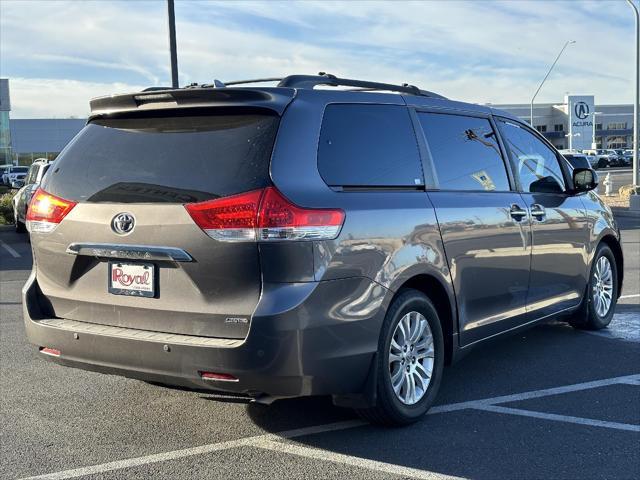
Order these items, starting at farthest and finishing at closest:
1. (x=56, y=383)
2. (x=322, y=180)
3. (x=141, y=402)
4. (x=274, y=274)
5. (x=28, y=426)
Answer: (x=56, y=383) → (x=141, y=402) → (x=28, y=426) → (x=322, y=180) → (x=274, y=274)

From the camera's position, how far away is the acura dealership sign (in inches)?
2803

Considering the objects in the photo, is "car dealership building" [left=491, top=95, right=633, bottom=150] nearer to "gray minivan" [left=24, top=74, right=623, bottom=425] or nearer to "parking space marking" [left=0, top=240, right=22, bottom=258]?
"parking space marking" [left=0, top=240, right=22, bottom=258]

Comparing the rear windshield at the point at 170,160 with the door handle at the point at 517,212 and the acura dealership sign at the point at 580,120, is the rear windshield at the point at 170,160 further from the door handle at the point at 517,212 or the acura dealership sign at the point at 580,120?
the acura dealership sign at the point at 580,120

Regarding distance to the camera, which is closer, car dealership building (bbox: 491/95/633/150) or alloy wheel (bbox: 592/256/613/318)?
alloy wheel (bbox: 592/256/613/318)

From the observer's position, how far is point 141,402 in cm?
488

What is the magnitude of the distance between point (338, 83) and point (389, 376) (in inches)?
68.7

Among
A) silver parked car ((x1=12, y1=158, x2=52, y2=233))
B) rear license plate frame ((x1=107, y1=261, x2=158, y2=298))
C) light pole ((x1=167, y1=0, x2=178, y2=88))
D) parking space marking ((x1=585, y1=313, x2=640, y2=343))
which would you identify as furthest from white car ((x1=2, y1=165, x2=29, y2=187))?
rear license plate frame ((x1=107, y1=261, x2=158, y2=298))

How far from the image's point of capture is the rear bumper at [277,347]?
3.60m

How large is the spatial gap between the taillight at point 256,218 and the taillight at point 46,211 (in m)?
0.92

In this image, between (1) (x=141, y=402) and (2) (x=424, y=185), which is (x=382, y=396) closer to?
(2) (x=424, y=185)

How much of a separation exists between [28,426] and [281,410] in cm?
152

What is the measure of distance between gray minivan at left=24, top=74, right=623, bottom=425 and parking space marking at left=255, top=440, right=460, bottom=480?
0.29 metres

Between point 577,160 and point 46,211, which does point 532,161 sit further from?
point 577,160

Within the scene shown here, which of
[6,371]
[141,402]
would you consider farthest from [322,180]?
[6,371]
